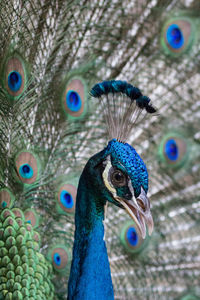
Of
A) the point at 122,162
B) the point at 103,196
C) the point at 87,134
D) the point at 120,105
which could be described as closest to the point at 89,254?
the point at 103,196

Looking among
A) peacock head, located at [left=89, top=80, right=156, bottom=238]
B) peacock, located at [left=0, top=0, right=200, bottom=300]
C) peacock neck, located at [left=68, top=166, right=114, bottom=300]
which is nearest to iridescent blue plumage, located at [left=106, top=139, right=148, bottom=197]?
peacock head, located at [left=89, top=80, right=156, bottom=238]

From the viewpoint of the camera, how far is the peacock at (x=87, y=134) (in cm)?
143

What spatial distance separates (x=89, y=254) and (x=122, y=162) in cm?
27

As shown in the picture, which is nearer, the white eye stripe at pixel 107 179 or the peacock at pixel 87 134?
the white eye stripe at pixel 107 179

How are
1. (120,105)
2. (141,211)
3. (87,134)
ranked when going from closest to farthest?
(141,211)
(120,105)
(87,134)

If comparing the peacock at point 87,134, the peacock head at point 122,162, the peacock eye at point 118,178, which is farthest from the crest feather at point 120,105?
the peacock at point 87,134

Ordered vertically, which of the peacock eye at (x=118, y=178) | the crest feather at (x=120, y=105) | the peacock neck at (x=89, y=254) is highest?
the crest feather at (x=120, y=105)

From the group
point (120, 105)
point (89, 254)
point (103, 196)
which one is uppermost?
point (120, 105)

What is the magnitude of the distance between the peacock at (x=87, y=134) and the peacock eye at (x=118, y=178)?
1.10 feet

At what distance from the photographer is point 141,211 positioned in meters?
0.91

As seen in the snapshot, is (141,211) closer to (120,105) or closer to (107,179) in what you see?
(107,179)

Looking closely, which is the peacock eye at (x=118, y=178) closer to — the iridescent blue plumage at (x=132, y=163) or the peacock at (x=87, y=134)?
the iridescent blue plumage at (x=132, y=163)

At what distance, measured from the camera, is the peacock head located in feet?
3.01

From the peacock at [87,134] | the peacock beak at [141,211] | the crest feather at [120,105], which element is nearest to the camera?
the peacock beak at [141,211]
